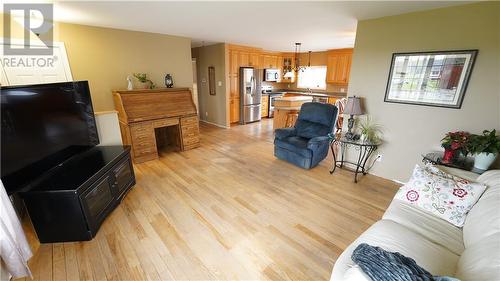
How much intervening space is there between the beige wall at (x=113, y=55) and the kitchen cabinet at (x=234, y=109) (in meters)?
1.88

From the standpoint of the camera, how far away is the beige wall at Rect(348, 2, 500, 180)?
2.21m

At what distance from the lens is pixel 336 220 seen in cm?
224

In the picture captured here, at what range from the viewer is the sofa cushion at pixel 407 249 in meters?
1.19

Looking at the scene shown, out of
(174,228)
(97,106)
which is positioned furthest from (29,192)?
(97,106)

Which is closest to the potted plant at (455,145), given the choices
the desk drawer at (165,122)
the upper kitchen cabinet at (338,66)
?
the desk drawer at (165,122)

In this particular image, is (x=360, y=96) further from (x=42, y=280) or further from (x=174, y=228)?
(x=42, y=280)

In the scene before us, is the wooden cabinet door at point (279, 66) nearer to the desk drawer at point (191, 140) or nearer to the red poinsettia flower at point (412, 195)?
the desk drawer at point (191, 140)

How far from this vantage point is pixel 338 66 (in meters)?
6.32

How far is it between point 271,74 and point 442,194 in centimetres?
624

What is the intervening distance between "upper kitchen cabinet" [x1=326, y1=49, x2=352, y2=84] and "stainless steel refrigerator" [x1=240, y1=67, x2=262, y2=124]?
227 centimetres

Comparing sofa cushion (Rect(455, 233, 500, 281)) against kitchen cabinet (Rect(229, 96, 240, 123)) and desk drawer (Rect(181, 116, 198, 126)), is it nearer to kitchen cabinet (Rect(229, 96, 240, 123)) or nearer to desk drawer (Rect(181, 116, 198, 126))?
desk drawer (Rect(181, 116, 198, 126))

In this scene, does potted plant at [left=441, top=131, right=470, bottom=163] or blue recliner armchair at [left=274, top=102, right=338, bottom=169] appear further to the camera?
blue recliner armchair at [left=274, top=102, right=338, bottom=169]

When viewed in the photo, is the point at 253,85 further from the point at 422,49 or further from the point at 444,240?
the point at 444,240

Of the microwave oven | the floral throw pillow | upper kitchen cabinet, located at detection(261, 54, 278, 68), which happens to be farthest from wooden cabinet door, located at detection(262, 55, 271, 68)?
the floral throw pillow
